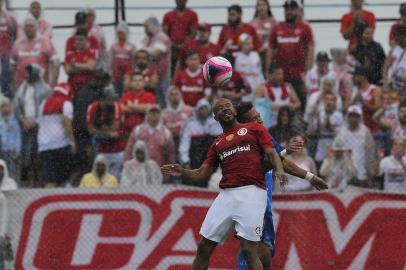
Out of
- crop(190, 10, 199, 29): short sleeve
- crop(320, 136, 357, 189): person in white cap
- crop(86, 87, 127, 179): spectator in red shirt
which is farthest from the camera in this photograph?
crop(190, 10, 199, 29): short sleeve

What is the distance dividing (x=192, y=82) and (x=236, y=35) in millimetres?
998

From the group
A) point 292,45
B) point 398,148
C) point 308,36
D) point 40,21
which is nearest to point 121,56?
point 40,21

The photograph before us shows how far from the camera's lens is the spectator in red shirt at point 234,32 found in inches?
653

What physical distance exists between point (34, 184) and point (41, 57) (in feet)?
7.84

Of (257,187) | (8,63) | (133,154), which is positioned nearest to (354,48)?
(133,154)

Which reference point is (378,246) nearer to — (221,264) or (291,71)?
(221,264)

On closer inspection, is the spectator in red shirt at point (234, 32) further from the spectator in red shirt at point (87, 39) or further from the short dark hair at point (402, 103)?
the short dark hair at point (402, 103)

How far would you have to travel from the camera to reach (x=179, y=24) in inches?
674

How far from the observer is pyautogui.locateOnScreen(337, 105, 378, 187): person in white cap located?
1460cm

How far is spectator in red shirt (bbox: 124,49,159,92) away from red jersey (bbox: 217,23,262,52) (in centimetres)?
102

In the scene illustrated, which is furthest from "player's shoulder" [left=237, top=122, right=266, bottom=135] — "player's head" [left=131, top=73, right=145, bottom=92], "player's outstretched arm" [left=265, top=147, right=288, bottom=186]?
"player's head" [left=131, top=73, right=145, bottom=92]

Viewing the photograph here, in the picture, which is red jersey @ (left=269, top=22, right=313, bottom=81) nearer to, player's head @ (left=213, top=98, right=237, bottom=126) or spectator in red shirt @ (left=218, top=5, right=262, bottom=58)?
spectator in red shirt @ (left=218, top=5, right=262, bottom=58)

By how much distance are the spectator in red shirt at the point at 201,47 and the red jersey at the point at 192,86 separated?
0.35 metres

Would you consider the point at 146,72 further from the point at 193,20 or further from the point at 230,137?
the point at 230,137
